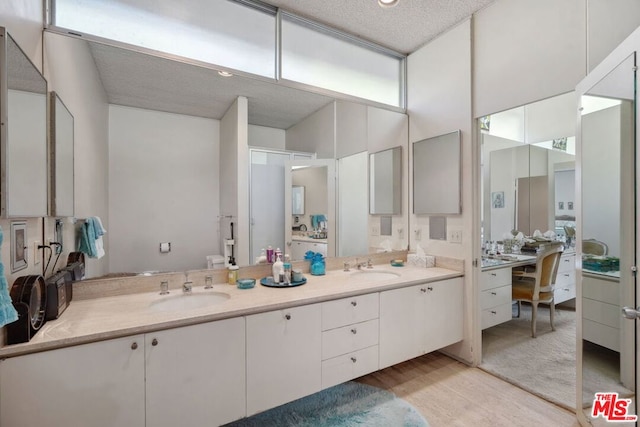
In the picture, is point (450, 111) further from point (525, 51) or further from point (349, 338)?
point (349, 338)

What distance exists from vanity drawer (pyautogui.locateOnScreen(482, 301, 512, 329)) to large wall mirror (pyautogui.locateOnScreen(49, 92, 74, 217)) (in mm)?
3223

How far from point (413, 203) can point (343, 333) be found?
4.94 feet

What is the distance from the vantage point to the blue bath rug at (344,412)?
68.2 inches

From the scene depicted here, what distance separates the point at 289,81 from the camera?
224 cm

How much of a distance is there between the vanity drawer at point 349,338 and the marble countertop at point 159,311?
8.7 inches

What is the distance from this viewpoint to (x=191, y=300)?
179 centimetres

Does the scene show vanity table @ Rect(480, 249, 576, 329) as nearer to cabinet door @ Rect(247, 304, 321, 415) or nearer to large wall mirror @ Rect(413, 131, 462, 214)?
large wall mirror @ Rect(413, 131, 462, 214)

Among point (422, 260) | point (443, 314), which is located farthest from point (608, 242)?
point (422, 260)

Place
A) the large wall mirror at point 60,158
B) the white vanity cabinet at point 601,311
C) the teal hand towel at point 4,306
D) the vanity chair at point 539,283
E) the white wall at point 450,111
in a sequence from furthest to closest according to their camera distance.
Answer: the vanity chair at point 539,283 → the white wall at point 450,111 → the white vanity cabinet at point 601,311 → the large wall mirror at point 60,158 → the teal hand towel at point 4,306

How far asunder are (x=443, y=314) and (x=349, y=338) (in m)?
0.95

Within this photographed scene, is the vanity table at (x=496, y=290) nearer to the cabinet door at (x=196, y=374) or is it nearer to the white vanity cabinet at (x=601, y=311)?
the white vanity cabinet at (x=601, y=311)

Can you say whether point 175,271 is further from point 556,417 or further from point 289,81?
point 556,417

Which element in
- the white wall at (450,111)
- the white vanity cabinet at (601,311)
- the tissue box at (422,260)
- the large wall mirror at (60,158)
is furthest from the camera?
the tissue box at (422,260)

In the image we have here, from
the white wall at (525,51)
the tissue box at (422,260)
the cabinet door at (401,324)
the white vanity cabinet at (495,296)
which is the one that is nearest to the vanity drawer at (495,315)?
the white vanity cabinet at (495,296)
